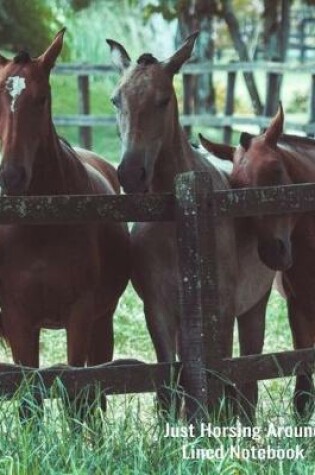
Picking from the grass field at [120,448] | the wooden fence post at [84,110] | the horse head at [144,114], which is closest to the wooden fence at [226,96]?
the wooden fence post at [84,110]

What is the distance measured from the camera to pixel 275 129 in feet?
17.8

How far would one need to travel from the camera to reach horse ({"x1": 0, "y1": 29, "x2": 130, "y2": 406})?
482cm

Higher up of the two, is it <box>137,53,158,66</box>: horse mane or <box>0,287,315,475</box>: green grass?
<box>137,53,158,66</box>: horse mane

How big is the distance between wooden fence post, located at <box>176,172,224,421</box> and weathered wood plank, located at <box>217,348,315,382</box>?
0.21ft

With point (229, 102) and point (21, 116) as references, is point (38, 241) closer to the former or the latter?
point (21, 116)

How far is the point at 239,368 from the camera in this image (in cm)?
473

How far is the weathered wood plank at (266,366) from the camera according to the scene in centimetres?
471

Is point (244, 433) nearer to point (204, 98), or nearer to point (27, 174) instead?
point (27, 174)

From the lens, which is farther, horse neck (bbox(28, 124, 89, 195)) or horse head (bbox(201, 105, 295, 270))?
horse head (bbox(201, 105, 295, 270))

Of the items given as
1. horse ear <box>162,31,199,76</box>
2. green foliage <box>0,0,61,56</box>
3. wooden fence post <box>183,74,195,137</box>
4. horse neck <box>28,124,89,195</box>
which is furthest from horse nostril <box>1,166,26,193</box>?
green foliage <box>0,0,61,56</box>

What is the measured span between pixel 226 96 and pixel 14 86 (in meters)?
12.8

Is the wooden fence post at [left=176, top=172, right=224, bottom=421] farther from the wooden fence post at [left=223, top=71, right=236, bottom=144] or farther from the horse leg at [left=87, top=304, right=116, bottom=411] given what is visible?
the wooden fence post at [left=223, top=71, right=236, bottom=144]

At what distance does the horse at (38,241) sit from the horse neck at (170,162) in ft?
1.19

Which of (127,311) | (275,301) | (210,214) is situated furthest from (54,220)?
(275,301)
